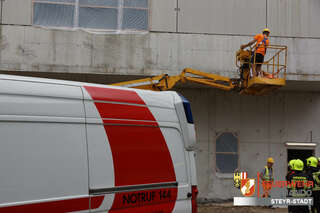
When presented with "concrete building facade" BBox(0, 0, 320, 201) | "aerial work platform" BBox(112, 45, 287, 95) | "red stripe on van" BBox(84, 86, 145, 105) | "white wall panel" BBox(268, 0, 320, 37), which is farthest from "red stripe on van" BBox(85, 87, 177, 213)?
"white wall panel" BBox(268, 0, 320, 37)

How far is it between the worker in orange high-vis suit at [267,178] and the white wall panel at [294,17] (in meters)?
4.49

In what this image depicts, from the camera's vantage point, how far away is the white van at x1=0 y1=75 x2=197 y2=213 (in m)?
3.40

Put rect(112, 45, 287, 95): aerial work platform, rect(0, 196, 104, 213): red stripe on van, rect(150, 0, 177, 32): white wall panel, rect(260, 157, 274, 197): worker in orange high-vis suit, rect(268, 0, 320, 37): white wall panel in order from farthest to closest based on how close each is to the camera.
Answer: rect(260, 157, 274, 197): worker in orange high-vis suit → rect(268, 0, 320, 37): white wall panel → rect(150, 0, 177, 32): white wall panel → rect(112, 45, 287, 95): aerial work platform → rect(0, 196, 104, 213): red stripe on van

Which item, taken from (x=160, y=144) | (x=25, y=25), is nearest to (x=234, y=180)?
(x=25, y=25)

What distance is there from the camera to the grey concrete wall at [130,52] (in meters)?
11.8

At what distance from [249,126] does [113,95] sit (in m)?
10.5

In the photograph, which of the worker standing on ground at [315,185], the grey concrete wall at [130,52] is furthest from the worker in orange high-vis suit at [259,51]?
the worker standing on ground at [315,185]

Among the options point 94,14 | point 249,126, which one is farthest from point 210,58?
point 94,14

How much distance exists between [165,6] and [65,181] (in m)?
10.0

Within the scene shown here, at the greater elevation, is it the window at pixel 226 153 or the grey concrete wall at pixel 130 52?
the grey concrete wall at pixel 130 52

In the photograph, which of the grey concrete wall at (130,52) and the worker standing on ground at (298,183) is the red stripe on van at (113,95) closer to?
the worker standing on ground at (298,183)

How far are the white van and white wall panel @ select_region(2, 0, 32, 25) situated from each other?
858 centimetres

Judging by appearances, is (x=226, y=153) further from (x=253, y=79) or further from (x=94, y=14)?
(x=94, y=14)

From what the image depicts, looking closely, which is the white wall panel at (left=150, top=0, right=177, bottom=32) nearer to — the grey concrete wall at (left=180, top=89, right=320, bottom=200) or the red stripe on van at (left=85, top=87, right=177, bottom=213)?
the grey concrete wall at (left=180, top=89, right=320, bottom=200)
